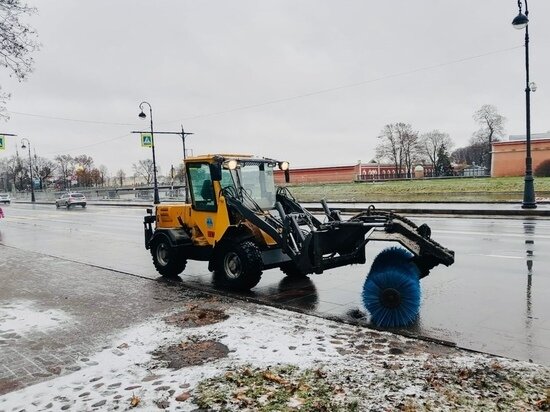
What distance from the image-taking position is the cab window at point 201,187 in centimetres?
858

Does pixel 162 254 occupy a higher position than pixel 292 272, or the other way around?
pixel 162 254

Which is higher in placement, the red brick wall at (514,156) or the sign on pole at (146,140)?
the sign on pole at (146,140)

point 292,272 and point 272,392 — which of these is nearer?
point 272,392

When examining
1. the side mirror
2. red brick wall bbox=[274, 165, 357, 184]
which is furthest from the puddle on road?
red brick wall bbox=[274, 165, 357, 184]

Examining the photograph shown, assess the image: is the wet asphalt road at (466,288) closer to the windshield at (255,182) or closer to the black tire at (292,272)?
the black tire at (292,272)

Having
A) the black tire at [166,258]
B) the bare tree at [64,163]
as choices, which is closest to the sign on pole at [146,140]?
the black tire at [166,258]

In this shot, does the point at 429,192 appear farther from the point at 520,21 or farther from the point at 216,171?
the point at 216,171

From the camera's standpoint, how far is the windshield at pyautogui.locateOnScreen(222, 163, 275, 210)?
843 centimetres

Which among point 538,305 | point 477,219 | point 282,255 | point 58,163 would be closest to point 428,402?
point 538,305

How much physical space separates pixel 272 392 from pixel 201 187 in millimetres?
5371

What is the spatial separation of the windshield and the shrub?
144 feet

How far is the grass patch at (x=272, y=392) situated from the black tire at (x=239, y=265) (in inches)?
130

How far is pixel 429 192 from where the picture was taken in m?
37.5

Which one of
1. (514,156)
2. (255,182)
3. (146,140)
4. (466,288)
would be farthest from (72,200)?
(466,288)
